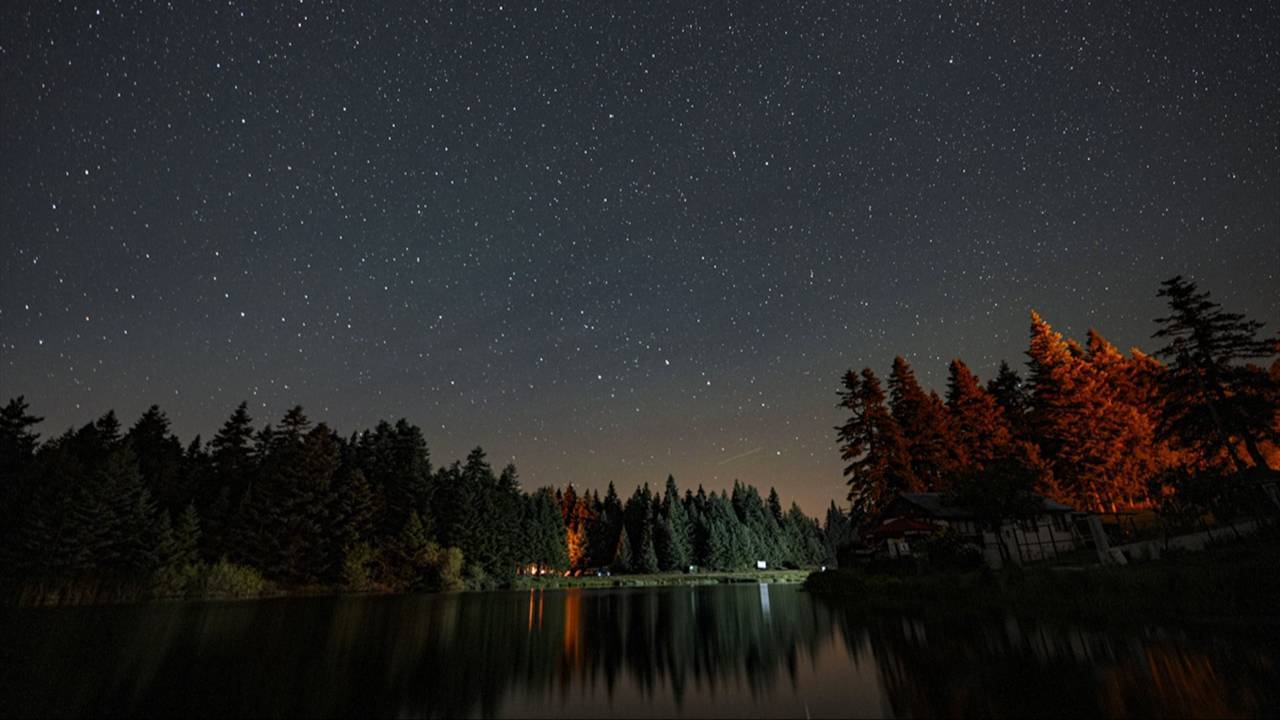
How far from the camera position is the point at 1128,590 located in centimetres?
1908

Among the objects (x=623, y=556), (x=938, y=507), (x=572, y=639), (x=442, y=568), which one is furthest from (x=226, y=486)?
(x=623, y=556)

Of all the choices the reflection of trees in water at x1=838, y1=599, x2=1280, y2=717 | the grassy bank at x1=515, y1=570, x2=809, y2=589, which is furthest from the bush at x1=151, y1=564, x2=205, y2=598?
the reflection of trees in water at x1=838, y1=599, x2=1280, y2=717

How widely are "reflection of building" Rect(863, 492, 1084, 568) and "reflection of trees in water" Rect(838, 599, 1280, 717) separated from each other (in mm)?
20726

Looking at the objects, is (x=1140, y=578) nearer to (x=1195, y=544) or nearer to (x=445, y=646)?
(x=1195, y=544)

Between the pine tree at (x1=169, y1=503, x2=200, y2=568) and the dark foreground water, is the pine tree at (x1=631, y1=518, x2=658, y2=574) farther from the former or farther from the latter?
the dark foreground water

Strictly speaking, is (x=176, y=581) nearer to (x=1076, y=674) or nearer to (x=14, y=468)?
(x=14, y=468)

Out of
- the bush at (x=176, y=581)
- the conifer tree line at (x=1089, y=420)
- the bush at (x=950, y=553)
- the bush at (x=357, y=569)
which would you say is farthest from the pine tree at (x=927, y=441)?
the bush at (x=176, y=581)

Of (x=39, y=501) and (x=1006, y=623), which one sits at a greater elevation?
(x=39, y=501)

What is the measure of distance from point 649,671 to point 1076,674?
9160mm

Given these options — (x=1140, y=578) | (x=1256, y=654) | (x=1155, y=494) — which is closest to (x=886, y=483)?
(x=1155, y=494)

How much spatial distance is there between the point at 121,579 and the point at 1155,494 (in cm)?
6513

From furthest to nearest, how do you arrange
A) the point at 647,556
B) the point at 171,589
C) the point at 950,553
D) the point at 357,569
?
the point at 647,556 < the point at 357,569 < the point at 171,589 < the point at 950,553

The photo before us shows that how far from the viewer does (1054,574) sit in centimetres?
2269

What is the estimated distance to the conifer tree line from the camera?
3950 cm
